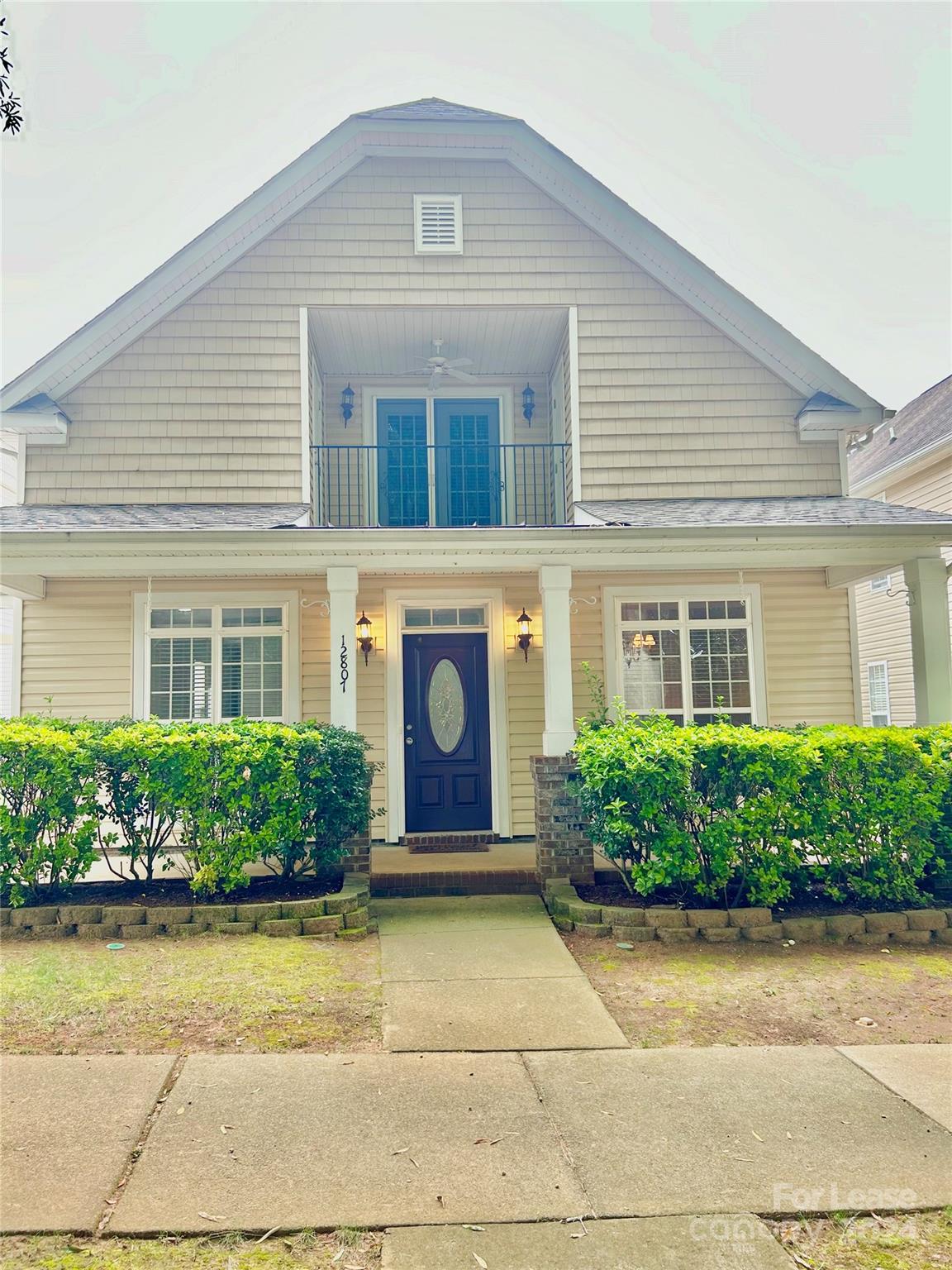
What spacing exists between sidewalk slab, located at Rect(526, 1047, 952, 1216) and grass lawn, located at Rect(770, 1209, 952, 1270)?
6 cm

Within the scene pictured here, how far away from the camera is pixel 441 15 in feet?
39.9

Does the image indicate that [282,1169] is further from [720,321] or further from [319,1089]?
[720,321]

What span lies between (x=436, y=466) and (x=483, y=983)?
5970 millimetres

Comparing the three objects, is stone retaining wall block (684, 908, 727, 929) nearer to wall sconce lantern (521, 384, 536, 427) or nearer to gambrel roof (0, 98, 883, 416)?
gambrel roof (0, 98, 883, 416)

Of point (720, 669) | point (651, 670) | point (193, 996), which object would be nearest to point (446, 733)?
point (651, 670)

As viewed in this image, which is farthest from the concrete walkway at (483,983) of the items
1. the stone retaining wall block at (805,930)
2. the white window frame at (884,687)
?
the white window frame at (884,687)

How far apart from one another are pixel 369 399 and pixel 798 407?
4683 millimetres

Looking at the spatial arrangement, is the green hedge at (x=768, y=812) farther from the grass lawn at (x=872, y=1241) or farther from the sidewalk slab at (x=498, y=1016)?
the grass lawn at (x=872, y=1241)

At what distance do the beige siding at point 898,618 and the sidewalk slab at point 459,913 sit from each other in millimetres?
8243

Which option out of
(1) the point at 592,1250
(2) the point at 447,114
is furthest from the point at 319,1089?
(2) the point at 447,114

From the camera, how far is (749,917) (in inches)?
209

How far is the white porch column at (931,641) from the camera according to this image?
23.0 ft

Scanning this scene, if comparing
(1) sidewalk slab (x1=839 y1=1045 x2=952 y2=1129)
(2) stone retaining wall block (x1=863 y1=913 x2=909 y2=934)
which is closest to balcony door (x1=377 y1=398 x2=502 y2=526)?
(2) stone retaining wall block (x1=863 y1=913 x2=909 y2=934)

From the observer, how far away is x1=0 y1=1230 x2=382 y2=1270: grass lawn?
223 centimetres
